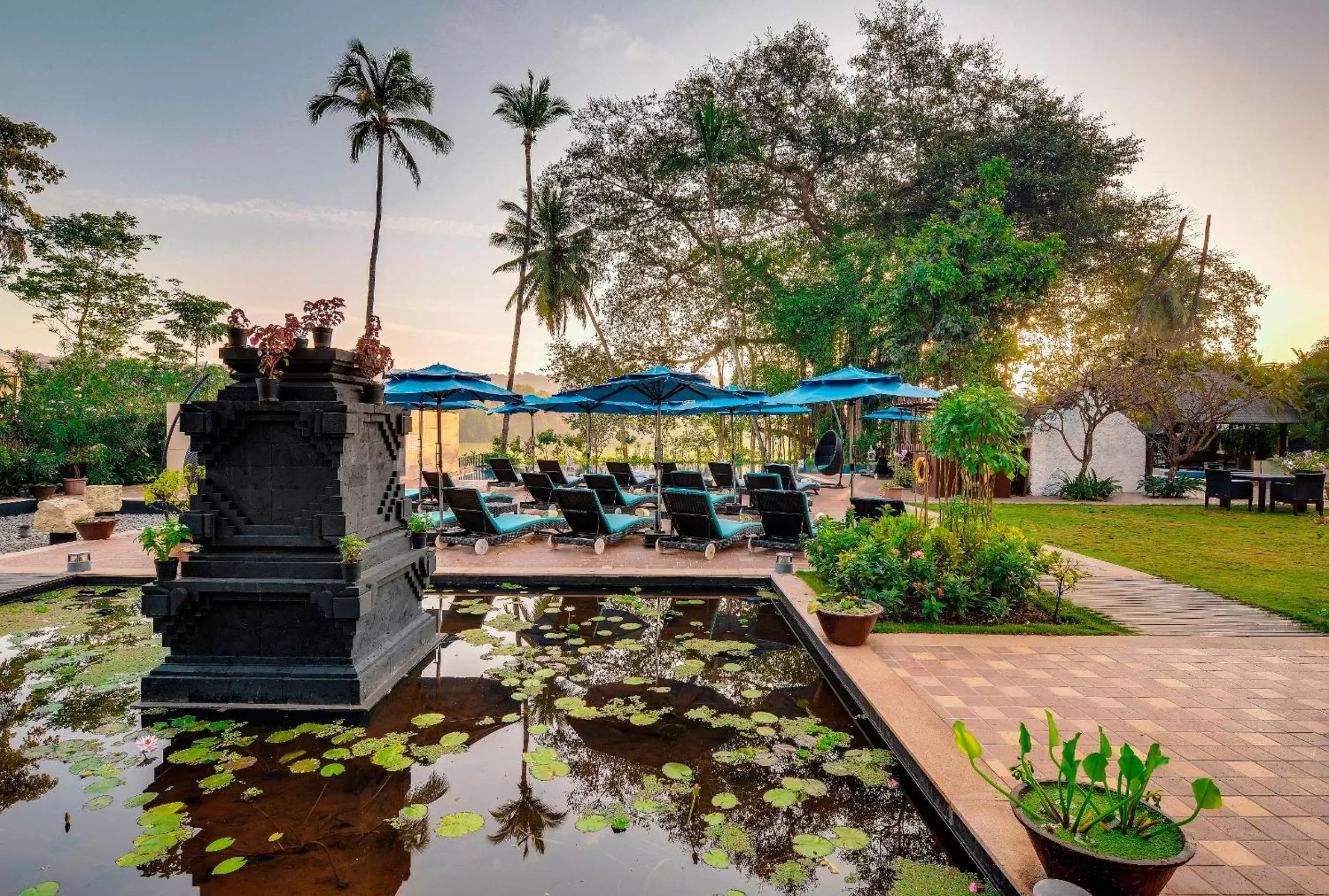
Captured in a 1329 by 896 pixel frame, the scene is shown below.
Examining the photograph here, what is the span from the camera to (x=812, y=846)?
238 centimetres

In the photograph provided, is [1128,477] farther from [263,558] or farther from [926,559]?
[263,558]

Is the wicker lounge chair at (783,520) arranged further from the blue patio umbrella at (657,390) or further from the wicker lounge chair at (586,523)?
the wicker lounge chair at (586,523)

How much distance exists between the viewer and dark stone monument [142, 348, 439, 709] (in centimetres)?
364

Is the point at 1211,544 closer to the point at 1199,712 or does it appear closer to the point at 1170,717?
the point at 1199,712

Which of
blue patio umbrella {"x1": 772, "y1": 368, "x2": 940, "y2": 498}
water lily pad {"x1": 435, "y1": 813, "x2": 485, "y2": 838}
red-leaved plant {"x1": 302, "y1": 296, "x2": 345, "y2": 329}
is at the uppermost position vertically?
blue patio umbrella {"x1": 772, "y1": 368, "x2": 940, "y2": 498}

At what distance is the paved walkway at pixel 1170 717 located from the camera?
2.10 meters

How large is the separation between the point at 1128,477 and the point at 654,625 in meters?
15.2

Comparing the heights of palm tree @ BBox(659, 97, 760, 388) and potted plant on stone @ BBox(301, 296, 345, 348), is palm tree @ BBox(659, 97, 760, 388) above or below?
above

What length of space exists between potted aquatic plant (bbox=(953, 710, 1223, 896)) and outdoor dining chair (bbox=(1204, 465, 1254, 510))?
1384 cm

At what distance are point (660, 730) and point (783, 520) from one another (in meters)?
4.62

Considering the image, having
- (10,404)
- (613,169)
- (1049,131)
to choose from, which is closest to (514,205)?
(613,169)

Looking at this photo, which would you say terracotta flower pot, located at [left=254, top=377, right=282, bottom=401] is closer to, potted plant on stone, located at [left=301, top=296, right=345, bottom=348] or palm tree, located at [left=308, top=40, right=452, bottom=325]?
potted plant on stone, located at [left=301, top=296, right=345, bottom=348]

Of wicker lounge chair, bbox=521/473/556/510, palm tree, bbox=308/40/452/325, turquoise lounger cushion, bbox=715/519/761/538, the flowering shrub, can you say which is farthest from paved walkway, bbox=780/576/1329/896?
palm tree, bbox=308/40/452/325

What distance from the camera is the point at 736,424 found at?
24.4 m
